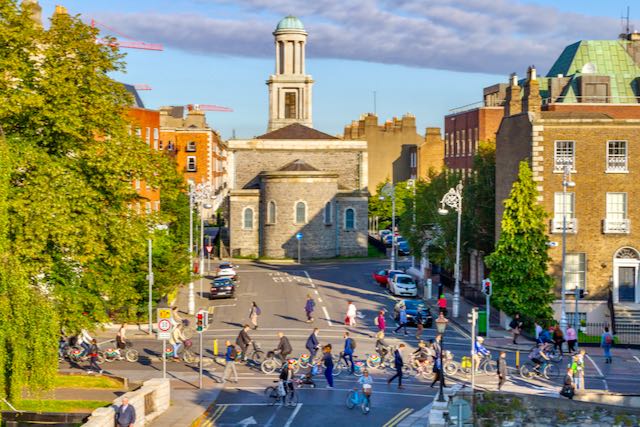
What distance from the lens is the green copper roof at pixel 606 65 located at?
227 feet

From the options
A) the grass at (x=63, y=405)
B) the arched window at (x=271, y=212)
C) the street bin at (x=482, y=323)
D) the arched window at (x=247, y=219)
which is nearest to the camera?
the grass at (x=63, y=405)

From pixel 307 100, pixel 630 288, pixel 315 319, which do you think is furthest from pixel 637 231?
pixel 307 100

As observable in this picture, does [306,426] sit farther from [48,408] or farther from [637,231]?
[637,231]

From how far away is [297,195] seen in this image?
8838cm

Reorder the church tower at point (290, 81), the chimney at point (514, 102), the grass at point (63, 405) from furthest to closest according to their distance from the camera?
the church tower at point (290, 81) < the chimney at point (514, 102) < the grass at point (63, 405)

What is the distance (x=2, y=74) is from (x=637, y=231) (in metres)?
32.5

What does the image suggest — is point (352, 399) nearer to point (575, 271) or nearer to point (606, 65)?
point (575, 271)

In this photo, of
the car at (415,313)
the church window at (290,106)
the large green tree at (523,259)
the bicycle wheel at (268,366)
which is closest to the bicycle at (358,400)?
the bicycle wheel at (268,366)

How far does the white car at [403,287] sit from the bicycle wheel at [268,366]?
23776 mm

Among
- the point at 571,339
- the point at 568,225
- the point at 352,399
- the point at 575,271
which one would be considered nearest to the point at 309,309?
the point at 575,271

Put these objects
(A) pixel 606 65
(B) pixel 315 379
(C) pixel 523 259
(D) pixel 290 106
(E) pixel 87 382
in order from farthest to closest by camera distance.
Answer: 1. (D) pixel 290 106
2. (A) pixel 606 65
3. (C) pixel 523 259
4. (B) pixel 315 379
5. (E) pixel 87 382

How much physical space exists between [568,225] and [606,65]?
23674mm

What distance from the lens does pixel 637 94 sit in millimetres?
69188

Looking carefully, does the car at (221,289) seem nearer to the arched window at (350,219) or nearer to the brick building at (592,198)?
the brick building at (592,198)
